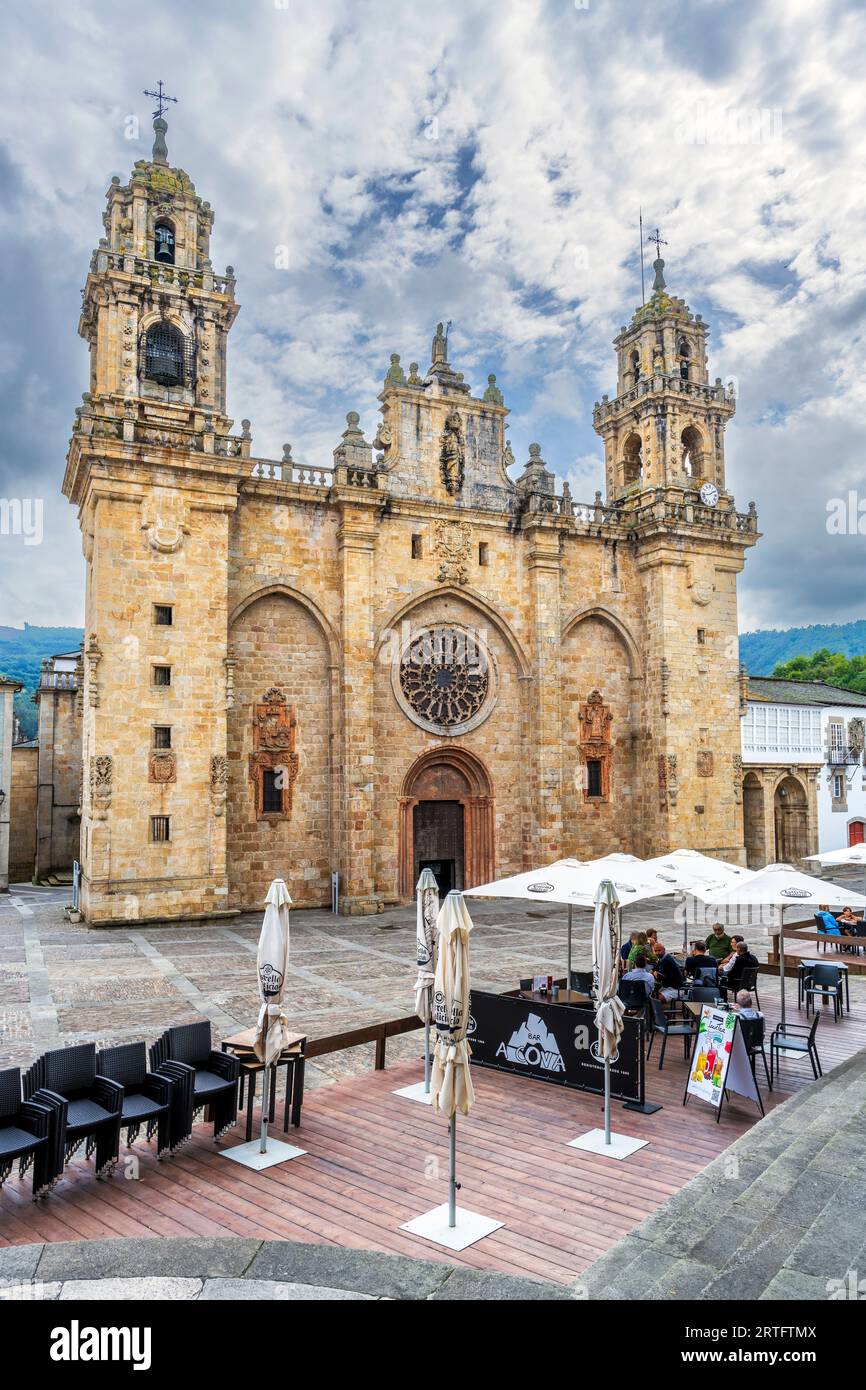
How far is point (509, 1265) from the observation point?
7.46m

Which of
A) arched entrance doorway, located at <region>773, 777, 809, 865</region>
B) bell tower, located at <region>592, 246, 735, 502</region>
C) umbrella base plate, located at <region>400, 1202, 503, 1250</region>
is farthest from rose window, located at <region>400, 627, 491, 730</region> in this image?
umbrella base plate, located at <region>400, 1202, 503, 1250</region>

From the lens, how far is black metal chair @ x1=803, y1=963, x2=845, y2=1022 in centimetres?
1532

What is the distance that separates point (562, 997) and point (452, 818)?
18.5 metres

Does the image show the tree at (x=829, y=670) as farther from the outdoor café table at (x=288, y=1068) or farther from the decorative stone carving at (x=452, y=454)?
the outdoor café table at (x=288, y=1068)

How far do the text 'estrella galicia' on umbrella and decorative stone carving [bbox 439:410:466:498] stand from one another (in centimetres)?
2482

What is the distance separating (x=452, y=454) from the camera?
32.6 metres

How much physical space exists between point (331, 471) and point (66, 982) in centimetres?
1871

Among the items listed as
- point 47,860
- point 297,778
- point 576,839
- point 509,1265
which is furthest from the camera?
point 47,860

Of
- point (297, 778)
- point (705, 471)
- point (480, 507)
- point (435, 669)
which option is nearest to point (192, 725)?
point (297, 778)

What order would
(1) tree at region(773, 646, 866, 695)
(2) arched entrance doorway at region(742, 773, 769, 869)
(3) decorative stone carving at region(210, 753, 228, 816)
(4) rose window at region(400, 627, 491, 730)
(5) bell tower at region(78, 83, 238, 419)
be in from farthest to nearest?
(1) tree at region(773, 646, 866, 695) < (2) arched entrance doorway at region(742, 773, 769, 869) < (4) rose window at region(400, 627, 491, 730) < (5) bell tower at region(78, 83, 238, 419) < (3) decorative stone carving at region(210, 753, 228, 816)

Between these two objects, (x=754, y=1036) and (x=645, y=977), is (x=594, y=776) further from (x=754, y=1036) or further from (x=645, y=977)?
(x=754, y=1036)

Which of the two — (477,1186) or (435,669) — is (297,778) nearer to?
(435,669)

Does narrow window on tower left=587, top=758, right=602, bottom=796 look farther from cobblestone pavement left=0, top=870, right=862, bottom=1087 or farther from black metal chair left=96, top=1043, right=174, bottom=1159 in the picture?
black metal chair left=96, top=1043, right=174, bottom=1159

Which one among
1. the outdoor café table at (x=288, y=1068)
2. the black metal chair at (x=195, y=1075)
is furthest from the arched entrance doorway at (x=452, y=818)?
the black metal chair at (x=195, y=1075)
